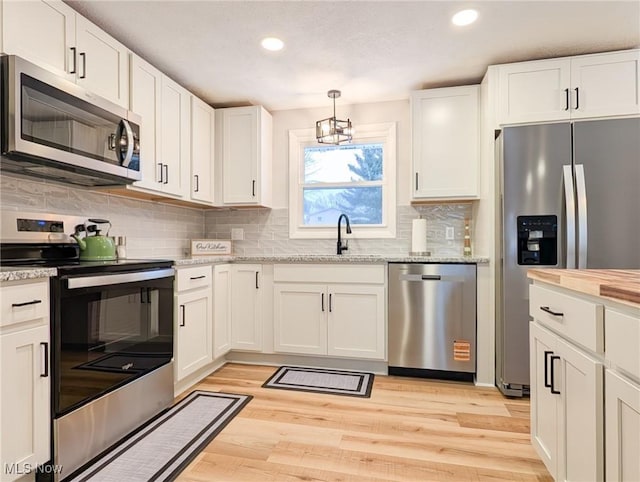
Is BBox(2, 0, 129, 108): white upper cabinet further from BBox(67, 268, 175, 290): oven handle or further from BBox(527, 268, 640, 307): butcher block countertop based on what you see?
BBox(527, 268, 640, 307): butcher block countertop

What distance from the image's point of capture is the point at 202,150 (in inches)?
125

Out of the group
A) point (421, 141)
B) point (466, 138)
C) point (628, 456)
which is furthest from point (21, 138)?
point (466, 138)

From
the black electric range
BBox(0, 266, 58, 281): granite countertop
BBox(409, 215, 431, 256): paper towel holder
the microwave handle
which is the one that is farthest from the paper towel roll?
BBox(0, 266, 58, 281): granite countertop

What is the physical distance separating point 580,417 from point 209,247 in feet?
9.14

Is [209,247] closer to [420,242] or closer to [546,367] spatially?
[420,242]

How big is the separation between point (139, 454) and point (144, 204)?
180 centimetres

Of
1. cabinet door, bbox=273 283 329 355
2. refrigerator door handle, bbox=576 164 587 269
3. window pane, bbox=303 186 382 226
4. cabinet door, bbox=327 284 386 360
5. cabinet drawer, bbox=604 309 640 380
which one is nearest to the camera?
cabinet drawer, bbox=604 309 640 380

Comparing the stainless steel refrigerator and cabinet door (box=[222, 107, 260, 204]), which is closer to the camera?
the stainless steel refrigerator

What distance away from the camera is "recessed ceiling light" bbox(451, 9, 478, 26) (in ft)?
6.70

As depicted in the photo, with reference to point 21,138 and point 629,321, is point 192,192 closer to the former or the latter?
point 21,138

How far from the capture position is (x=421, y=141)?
2.98m

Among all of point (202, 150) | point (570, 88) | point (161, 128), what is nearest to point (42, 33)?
point (161, 128)

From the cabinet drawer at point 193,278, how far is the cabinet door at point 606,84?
2831 mm

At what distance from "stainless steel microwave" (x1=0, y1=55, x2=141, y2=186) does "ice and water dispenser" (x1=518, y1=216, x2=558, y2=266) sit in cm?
251
